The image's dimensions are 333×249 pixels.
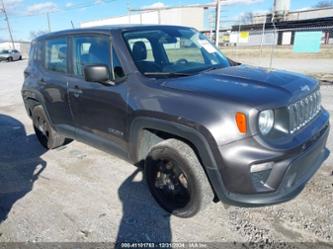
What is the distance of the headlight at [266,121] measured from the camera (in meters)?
2.29

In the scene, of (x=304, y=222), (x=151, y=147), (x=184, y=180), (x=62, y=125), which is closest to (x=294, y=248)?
(x=304, y=222)

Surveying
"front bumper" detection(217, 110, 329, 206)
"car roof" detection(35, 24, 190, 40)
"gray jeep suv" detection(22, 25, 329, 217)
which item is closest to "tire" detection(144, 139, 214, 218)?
"gray jeep suv" detection(22, 25, 329, 217)

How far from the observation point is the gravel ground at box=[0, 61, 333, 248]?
2.66 metres

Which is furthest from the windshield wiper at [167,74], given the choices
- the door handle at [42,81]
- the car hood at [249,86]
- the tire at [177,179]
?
the door handle at [42,81]

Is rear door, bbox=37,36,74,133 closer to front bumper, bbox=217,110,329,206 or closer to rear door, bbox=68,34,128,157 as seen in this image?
rear door, bbox=68,34,128,157

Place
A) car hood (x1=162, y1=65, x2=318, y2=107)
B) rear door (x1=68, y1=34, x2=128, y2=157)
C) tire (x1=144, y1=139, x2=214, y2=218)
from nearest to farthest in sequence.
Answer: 1. car hood (x1=162, y1=65, x2=318, y2=107)
2. tire (x1=144, y1=139, x2=214, y2=218)
3. rear door (x1=68, y1=34, x2=128, y2=157)

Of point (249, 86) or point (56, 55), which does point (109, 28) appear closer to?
point (56, 55)

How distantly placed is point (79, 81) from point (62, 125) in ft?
3.11

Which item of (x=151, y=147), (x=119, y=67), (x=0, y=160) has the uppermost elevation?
(x=119, y=67)

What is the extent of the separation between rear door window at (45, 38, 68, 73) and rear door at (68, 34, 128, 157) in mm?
249

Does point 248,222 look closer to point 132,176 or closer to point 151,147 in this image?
point 151,147

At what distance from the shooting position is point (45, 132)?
485 cm

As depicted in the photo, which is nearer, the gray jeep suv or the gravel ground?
the gray jeep suv

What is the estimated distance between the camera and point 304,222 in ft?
9.02
